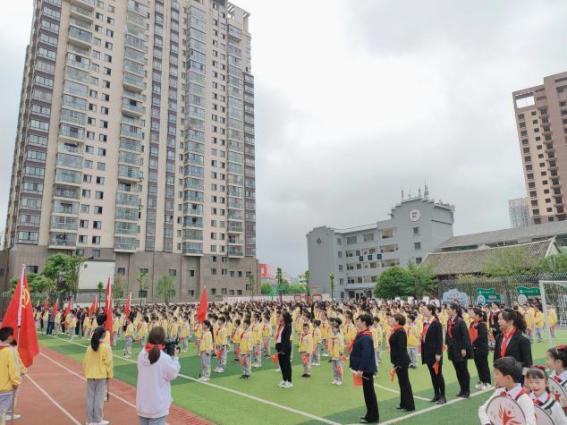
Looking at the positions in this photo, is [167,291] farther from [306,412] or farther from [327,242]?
[306,412]

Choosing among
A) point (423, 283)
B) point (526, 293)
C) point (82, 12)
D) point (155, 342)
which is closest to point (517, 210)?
point (423, 283)

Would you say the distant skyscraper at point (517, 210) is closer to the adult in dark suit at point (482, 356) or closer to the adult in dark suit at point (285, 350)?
the adult in dark suit at point (482, 356)

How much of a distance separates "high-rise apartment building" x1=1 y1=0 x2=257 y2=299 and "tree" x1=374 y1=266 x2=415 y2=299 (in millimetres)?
25398

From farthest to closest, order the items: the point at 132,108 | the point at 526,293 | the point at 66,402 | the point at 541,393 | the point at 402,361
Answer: the point at 132,108 → the point at 526,293 → the point at 66,402 → the point at 402,361 → the point at 541,393

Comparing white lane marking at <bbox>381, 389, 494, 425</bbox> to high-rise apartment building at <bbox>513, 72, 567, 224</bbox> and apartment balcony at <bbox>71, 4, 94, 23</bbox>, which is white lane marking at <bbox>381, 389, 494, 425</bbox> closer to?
apartment balcony at <bbox>71, 4, 94, 23</bbox>

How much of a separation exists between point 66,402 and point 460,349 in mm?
9481

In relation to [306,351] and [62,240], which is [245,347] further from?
[62,240]

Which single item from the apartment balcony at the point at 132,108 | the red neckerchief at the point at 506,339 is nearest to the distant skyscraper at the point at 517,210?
the apartment balcony at the point at 132,108

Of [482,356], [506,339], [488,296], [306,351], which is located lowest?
[306,351]

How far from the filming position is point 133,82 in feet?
190

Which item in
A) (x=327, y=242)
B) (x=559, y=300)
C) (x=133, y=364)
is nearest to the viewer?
(x=133, y=364)

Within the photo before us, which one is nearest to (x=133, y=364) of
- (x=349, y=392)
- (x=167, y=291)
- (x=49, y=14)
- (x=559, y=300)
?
(x=349, y=392)

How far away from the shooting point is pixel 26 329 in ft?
26.4

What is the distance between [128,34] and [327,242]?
47253mm
